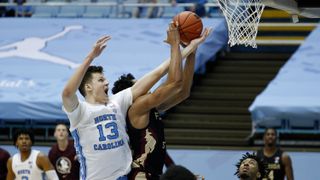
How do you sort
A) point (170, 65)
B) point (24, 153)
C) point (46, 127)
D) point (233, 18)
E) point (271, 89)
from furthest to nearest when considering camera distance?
point (46, 127) < point (271, 89) < point (24, 153) < point (233, 18) < point (170, 65)

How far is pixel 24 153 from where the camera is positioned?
1153 cm

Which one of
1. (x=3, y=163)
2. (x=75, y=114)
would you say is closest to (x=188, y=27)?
(x=75, y=114)

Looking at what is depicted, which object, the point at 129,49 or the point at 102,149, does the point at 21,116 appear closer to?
the point at 129,49

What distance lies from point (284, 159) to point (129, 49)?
15.5 ft

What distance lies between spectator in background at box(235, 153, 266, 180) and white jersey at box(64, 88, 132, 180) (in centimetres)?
151

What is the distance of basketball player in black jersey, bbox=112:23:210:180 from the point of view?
6.88 m

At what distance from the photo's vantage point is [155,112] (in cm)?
717

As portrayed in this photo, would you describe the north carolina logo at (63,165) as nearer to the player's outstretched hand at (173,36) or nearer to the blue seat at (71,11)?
the blue seat at (71,11)

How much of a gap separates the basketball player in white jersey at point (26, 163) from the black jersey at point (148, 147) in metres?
4.30

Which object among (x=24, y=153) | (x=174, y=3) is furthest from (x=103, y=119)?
(x=174, y=3)

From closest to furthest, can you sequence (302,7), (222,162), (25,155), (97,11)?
(302,7)
(25,155)
(222,162)
(97,11)

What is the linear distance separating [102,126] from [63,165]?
547 centimetres

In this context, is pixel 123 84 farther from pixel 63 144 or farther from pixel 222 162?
pixel 222 162

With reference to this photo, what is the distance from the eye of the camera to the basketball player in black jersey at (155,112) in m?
6.88
